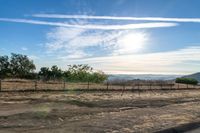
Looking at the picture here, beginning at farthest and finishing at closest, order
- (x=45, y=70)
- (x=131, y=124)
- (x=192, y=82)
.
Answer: (x=45, y=70), (x=192, y=82), (x=131, y=124)

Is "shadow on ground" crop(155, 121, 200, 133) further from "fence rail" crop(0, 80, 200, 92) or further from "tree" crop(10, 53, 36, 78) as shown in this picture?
"tree" crop(10, 53, 36, 78)

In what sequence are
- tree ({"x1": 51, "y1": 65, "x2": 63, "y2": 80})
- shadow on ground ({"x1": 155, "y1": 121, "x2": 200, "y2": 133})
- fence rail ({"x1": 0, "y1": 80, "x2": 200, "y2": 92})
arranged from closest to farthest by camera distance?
shadow on ground ({"x1": 155, "y1": 121, "x2": 200, "y2": 133}) < fence rail ({"x1": 0, "y1": 80, "x2": 200, "y2": 92}) < tree ({"x1": 51, "y1": 65, "x2": 63, "y2": 80})

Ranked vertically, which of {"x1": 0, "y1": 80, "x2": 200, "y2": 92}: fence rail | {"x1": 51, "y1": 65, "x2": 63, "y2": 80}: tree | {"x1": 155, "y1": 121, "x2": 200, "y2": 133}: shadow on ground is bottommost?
{"x1": 155, "y1": 121, "x2": 200, "y2": 133}: shadow on ground

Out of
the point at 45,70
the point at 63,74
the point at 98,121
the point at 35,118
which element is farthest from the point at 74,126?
the point at 45,70

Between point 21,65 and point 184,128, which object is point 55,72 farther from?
point 184,128

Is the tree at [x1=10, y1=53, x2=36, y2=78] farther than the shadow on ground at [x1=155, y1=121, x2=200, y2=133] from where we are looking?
Yes

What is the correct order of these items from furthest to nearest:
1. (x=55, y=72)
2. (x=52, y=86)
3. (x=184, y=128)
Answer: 1. (x=55, y=72)
2. (x=52, y=86)
3. (x=184, y=128)

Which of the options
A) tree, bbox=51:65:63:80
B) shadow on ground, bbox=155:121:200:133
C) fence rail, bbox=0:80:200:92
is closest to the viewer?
shadow on ground, bbox=155:121:200:133

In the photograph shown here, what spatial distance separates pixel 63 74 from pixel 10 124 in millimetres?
81083

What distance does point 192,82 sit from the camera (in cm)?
9331

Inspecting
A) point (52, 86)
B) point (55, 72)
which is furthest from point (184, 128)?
point (55, 72)

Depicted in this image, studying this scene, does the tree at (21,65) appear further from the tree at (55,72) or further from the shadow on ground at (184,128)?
the shadow on ground at (184,128)

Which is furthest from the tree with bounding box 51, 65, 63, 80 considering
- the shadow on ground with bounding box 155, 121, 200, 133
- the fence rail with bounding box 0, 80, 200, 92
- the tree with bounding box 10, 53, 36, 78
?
the shadow on ground with bounding box 155, 121, 200, 133

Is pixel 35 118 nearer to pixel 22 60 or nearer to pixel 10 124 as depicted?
pixel 10 124
